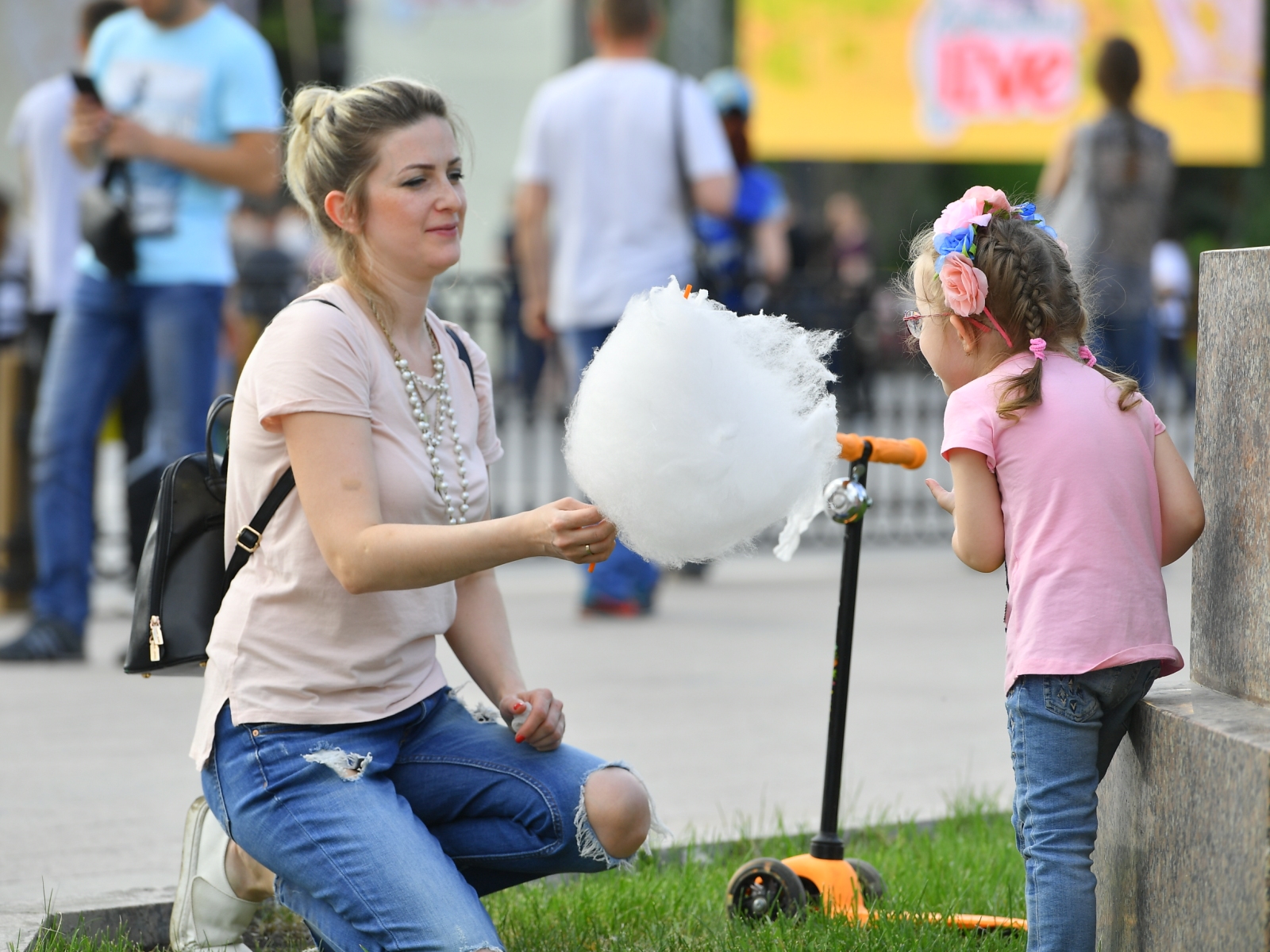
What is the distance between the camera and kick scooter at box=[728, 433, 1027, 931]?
2807 mm

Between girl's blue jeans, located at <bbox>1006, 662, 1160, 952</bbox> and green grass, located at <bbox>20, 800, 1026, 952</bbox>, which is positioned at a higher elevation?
girl's blue jeans, located at <bbox>1006, 662, 1160, 952</bbox>

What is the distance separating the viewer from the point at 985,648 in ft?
19.5

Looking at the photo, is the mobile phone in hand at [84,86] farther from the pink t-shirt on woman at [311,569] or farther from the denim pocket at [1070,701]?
the denim pocket at [1070,701]

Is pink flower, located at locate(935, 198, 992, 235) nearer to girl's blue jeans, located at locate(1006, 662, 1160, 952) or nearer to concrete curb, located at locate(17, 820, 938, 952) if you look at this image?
girl's blue jeans, located at locate(1006, 662, 1160, 952)

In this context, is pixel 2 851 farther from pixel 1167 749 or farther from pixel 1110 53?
pixel 1110 53

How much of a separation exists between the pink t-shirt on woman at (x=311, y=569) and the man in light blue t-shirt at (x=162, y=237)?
243 cm

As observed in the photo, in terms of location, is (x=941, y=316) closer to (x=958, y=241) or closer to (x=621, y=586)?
(x=958, y=241)

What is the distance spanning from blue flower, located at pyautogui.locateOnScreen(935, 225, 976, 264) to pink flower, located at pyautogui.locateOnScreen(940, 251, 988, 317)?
12mm

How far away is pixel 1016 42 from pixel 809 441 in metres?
12.7

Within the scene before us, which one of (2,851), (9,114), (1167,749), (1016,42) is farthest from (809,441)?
(1016,42)

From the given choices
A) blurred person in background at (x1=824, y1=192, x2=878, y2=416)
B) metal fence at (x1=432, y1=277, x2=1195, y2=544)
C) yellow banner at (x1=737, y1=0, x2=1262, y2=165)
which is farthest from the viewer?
yellow banner at (x1=737, y1=0, x2=1262, y2=165)

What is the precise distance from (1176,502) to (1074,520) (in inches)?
8.1

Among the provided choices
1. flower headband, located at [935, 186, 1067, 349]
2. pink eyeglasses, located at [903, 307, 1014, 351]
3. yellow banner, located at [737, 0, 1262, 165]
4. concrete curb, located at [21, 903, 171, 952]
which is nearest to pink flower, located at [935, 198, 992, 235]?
flower headband, located at [935, 186, 1067, 349]

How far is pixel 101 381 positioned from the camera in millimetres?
5059
